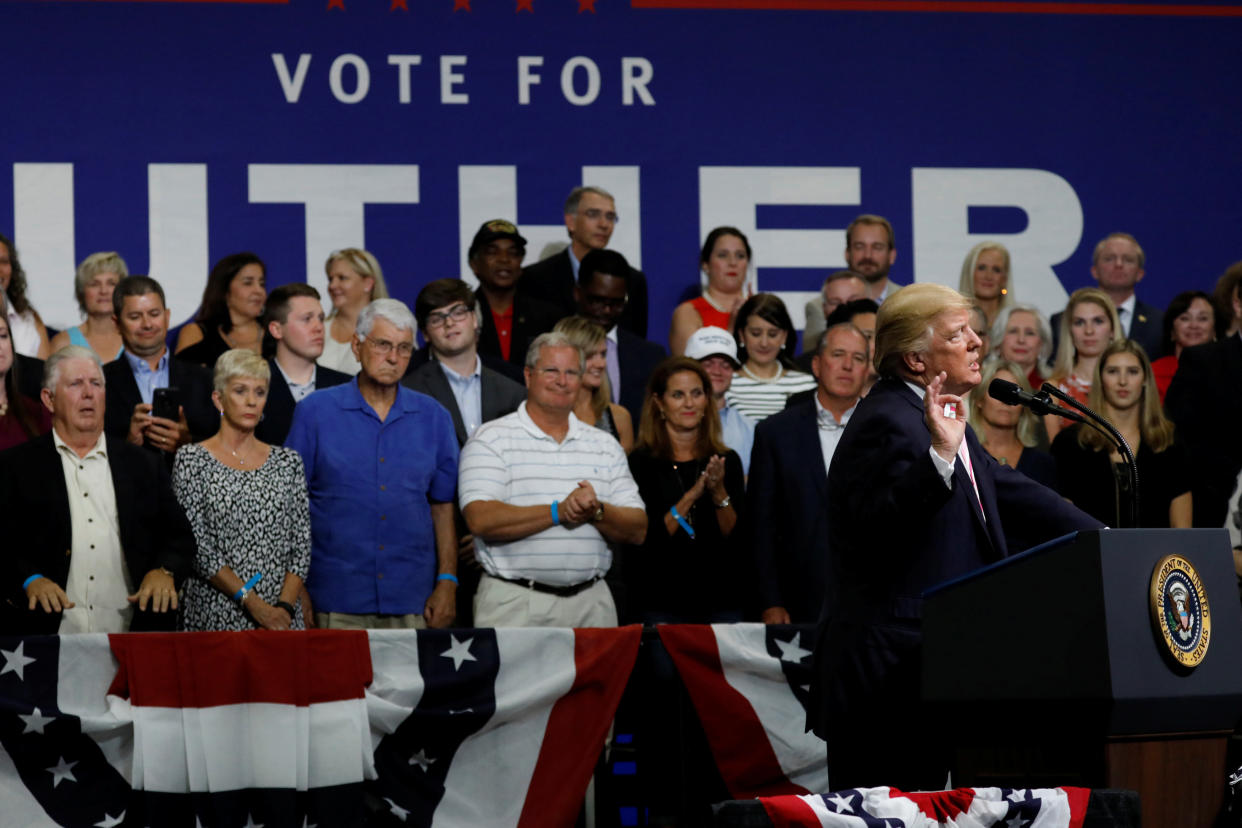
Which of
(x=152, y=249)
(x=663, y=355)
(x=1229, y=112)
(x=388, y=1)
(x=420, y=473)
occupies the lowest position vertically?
(x=420, y=473)

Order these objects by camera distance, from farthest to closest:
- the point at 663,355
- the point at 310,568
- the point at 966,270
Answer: the point at 966,270
the point at 663,355
the point at 310,568

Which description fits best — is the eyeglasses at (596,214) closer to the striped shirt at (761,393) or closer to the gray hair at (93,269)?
the striped shirt at (761,393)

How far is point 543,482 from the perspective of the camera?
19.6 feet

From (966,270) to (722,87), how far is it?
174 cm

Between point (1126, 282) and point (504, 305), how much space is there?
10.5 feet

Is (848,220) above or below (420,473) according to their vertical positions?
above

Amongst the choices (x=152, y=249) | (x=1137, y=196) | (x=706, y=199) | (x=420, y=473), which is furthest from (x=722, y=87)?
(x=420, y=473)

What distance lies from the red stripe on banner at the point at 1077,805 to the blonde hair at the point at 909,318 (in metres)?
1.03

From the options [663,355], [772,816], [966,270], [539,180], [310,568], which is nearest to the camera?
[772,816]

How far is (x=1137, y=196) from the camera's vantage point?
365 inches

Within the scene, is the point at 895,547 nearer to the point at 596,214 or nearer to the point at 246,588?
the point at 246,588

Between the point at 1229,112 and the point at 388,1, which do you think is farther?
the point at 1229,112

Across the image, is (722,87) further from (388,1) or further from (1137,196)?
(1137,196)

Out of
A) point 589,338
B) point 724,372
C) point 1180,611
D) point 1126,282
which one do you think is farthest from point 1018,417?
point 1180,611
